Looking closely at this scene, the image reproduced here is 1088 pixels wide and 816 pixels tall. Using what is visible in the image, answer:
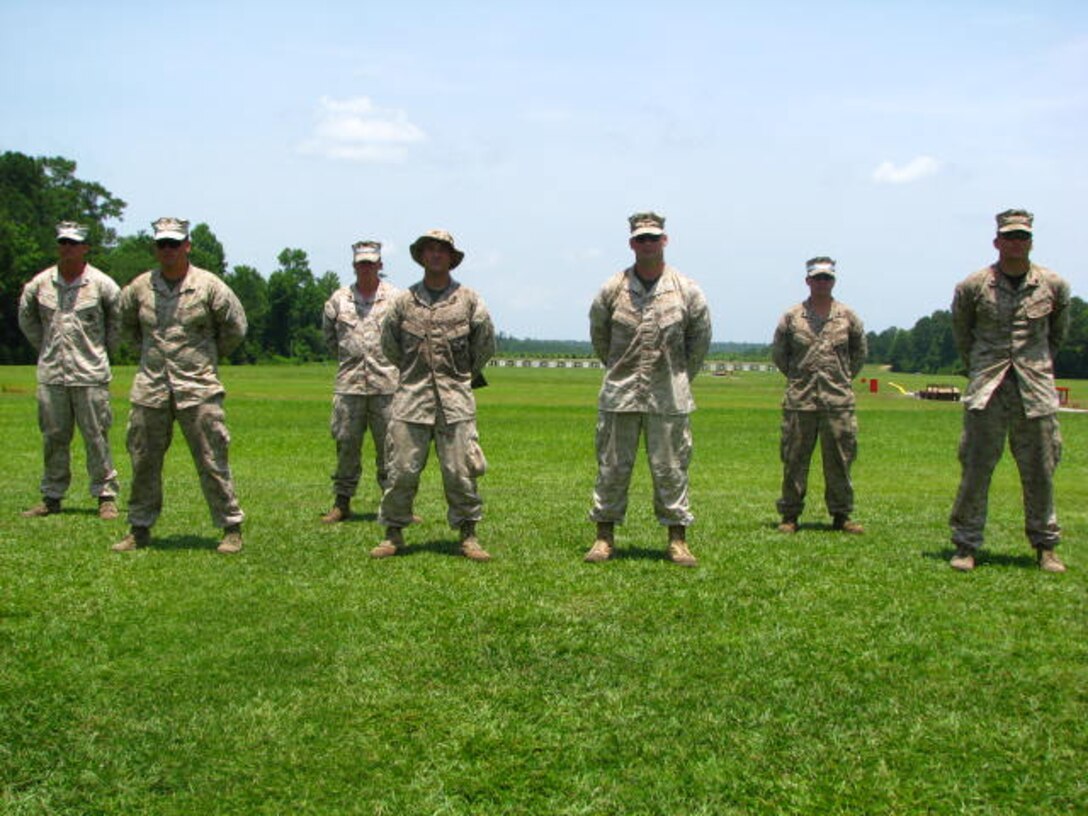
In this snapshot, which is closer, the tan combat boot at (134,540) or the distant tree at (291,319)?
the tan combat boot at (134,540)

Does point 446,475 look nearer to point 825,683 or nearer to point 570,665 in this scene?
point 570,665

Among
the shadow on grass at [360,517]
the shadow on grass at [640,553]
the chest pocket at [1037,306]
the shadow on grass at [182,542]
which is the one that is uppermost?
the chest pocket at [1037,306]

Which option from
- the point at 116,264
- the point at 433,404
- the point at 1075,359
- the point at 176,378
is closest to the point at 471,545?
the point at 433,404

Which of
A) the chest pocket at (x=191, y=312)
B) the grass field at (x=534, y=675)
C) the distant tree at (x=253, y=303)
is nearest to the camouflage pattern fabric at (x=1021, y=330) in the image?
the grass field at (x=534, y=675)

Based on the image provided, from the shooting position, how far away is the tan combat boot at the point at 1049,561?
28.1 feet

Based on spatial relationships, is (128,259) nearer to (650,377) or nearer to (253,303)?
(253,303)

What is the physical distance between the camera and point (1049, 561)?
867cm

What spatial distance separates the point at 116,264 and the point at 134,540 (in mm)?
103473

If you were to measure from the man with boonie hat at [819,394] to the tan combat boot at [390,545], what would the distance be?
3826 mm

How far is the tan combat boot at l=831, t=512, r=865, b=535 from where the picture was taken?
10602 millimetres

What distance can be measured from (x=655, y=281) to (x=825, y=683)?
4038 millimetres

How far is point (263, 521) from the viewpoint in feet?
35.2

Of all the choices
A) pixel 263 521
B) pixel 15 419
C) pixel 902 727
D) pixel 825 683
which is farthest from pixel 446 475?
pixel 15 419

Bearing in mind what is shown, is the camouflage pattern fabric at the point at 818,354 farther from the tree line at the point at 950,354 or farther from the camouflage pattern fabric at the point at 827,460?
the tree line at the point at 950,354
